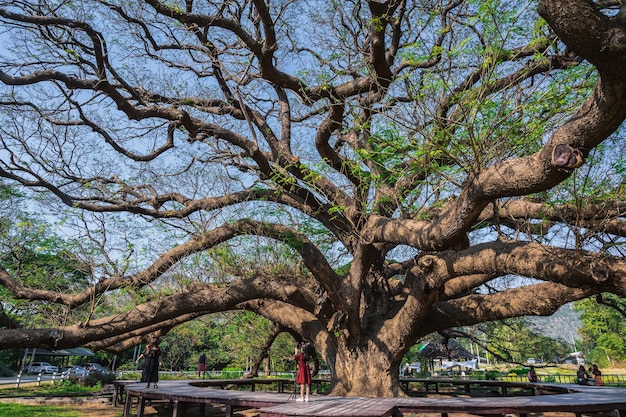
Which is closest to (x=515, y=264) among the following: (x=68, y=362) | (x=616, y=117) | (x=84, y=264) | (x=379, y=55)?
Answer: (x=616, y=117)

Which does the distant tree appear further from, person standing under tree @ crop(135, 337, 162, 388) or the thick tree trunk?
person standing under tree @ crop(135, 337, 162, 388)

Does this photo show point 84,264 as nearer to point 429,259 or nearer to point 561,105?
point 429,259

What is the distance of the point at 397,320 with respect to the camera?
867cm

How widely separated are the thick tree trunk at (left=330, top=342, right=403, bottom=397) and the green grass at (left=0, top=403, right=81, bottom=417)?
5869 millimetres

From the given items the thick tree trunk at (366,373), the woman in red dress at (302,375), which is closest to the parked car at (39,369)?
the thick tree trunk at (366,373)

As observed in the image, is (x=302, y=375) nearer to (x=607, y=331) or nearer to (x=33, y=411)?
(x=33, y=411)

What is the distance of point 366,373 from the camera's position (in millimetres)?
8492

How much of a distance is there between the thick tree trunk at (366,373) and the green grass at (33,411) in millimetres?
5869

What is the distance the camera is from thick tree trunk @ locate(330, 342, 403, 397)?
829 cm

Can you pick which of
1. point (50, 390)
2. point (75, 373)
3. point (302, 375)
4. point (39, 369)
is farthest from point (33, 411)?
point (39, 369)

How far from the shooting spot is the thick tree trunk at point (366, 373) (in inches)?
326

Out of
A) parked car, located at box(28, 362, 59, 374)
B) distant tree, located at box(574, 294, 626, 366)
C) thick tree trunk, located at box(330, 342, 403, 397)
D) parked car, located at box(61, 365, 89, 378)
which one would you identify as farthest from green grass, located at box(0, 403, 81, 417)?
distant tree, located at box(574, 294, 626, 366)

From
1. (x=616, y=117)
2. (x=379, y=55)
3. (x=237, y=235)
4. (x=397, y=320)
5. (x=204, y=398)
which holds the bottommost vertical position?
(x=204, y=398)

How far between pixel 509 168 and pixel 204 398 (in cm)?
609
